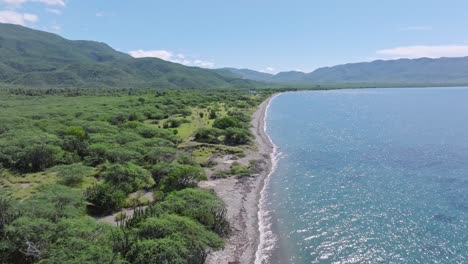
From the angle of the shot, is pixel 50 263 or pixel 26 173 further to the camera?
pixel 26 173

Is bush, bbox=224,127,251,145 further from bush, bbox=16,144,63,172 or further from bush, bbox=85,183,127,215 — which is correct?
bush, bbox=85,183,127,215

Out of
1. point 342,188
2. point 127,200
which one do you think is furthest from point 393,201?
point 127,200

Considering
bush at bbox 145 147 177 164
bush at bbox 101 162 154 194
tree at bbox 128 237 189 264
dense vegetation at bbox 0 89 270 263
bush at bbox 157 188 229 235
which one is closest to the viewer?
tree at bbox 128 237 189 264

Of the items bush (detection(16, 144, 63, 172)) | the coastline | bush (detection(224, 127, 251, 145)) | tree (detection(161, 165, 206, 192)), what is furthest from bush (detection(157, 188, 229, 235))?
bush (detection(224, 127, 251, 145))

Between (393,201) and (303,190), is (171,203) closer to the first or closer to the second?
(303,190)

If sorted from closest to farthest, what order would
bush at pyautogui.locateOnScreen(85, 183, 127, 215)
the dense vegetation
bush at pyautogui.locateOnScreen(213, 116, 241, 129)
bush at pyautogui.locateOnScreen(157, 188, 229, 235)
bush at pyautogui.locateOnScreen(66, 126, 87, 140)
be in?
1. the dense vegetation
2. bush at pyautogui.locateOnScreen(157, 188, 229, 235)
3. bush at pyautogui.locateOnScreen(85, 183, 127, 215)
4. bush at pyautogui.locateOnScreen(66, 126, 87, 140)
5. bush at pyautogui.locateOnScreen(213, 116, 241, 129)

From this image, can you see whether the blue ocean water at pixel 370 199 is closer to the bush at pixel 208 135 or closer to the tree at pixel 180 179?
the tree at pixel 180 179

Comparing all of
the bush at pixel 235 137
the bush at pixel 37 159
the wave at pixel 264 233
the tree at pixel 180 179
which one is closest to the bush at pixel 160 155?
the tree at pixel 180 179
